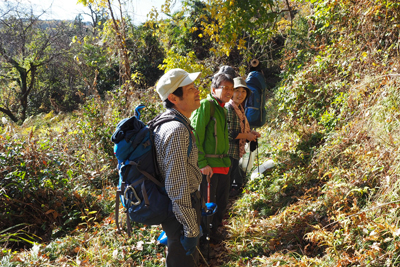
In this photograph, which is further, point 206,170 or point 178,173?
point 206,170

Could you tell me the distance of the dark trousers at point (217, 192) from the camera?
334 cm

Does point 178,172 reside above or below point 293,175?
above

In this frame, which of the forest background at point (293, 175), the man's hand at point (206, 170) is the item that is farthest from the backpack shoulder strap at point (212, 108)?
the forest background at point (293, 175)

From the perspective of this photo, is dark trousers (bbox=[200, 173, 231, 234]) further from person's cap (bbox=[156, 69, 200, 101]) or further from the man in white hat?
person's cap (bbox=[156, 69, 200, 101])

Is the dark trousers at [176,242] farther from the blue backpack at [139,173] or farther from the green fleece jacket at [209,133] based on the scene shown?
the green fleece jacket at [209,133]

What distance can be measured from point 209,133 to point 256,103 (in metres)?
2.16

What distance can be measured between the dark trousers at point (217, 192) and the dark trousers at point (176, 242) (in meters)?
1.07

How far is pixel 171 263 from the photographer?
7.33ft

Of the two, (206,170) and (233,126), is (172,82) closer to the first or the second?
(206,170)

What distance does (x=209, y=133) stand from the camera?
3156mm

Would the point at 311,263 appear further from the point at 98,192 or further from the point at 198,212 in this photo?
the point at 98,192

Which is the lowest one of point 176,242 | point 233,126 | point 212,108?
point 176,242

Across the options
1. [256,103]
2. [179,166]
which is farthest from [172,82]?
[256,103]

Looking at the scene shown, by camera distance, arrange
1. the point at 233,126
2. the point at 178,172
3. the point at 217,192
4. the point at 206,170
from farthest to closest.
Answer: the point at 233,126 < the point at 217,192 < the point at 206,170 < the point at 178,172
